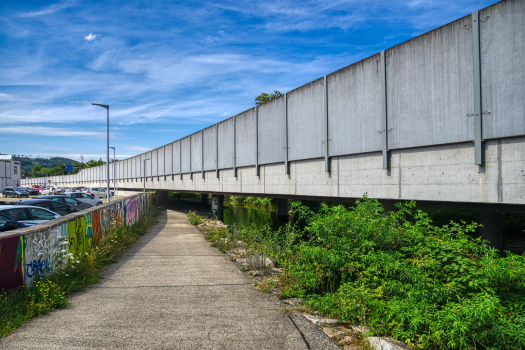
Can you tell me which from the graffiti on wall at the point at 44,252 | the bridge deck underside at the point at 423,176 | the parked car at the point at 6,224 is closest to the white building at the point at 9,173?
the parked car at the point at 6,224

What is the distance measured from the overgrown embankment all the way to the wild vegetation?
4271 mm

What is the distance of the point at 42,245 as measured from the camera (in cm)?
702

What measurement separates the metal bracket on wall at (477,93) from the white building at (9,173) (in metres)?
87.9

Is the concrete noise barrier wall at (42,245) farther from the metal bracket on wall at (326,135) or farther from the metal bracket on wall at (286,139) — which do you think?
the metal bracket on wall at (326,135)

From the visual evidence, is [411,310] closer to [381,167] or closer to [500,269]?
[500,269]

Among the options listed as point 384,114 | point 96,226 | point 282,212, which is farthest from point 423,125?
point 282,212

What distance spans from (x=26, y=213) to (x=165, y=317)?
9510 mm

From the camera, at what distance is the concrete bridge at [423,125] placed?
316 inches

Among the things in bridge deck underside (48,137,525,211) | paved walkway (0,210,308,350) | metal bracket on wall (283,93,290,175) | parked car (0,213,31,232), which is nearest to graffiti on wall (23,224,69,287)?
paved walkway (0,210,308,350)

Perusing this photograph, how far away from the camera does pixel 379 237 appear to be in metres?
6.90

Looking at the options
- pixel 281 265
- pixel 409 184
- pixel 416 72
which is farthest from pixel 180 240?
pixel 416 72

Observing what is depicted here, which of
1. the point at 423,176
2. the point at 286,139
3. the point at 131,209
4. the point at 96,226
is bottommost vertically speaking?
the point at 131,209

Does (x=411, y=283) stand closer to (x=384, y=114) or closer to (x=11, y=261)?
(x=384, y=114)

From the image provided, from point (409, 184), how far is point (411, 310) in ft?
18.4
